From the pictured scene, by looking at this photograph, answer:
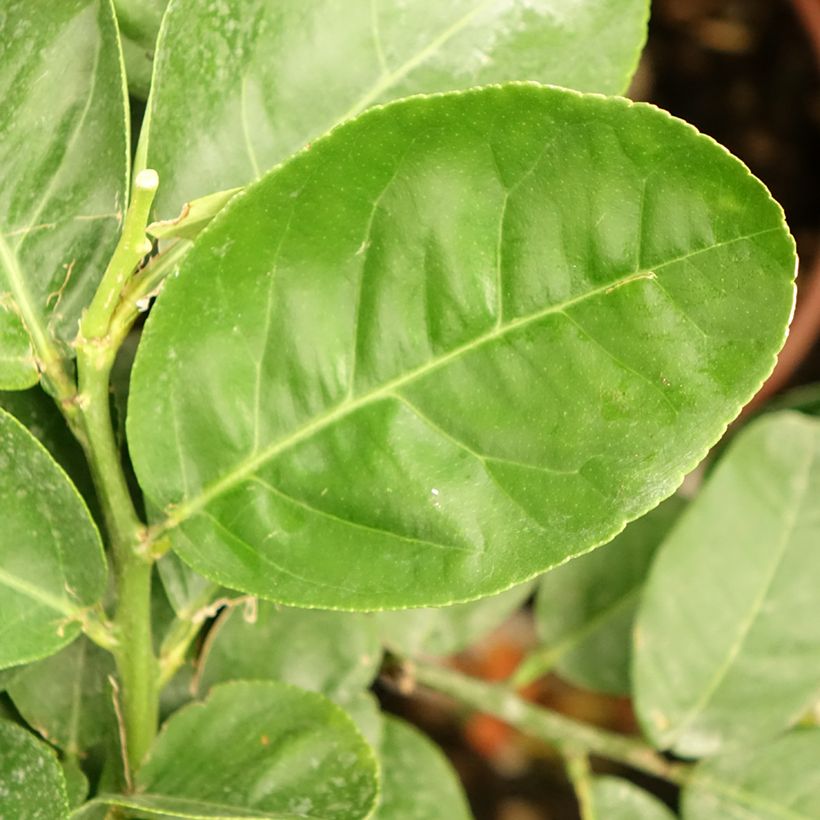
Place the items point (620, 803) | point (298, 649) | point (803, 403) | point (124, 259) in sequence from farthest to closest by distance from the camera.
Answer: point (803, 403)
point (620, 803)
point (298, 649)
point (124, 259)

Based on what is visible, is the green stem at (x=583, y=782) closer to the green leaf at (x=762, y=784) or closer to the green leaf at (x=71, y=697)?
the green leaf at (x=762, y=784)

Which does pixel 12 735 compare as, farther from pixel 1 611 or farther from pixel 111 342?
pixel 111 342

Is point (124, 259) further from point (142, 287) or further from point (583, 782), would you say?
point (583, 782)

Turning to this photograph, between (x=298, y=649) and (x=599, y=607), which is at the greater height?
(x=298, y=649)

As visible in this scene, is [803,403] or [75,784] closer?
[75,784]

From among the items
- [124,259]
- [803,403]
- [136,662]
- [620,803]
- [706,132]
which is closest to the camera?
[124,259]

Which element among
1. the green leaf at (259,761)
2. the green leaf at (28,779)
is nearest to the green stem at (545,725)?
the green leaf at (259,761)

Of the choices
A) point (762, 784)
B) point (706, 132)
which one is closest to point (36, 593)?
point (762, 784)
